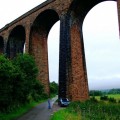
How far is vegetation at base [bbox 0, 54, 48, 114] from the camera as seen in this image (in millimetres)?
21000

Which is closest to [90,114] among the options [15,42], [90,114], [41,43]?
[90,114]

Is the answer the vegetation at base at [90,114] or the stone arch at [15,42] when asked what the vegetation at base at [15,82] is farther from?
the stone arch at [15,42]

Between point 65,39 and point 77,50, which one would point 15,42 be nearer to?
point 65,39

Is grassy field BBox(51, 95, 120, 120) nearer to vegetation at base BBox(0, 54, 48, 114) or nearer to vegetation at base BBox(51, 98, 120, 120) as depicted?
vegetation at base BBox(51, 98, 120, 120)

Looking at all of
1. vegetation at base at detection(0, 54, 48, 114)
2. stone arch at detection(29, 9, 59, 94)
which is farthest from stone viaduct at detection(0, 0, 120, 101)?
vegetation at base at detection(0, 54, 48, 114)

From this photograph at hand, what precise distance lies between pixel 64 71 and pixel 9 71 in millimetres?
7640

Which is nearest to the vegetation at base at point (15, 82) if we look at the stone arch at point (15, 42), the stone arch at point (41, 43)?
the stone arch at point (41, 43)

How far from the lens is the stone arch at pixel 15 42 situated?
131 ft

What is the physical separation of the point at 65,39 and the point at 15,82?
762 centimetres

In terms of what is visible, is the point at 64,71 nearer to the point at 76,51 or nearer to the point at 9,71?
the point at 76,51

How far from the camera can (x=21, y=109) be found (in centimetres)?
2591

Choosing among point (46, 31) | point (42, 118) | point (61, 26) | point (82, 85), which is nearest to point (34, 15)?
point (46, 31)

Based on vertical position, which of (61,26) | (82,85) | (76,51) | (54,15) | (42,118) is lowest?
(42,118)

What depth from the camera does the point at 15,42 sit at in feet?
134
